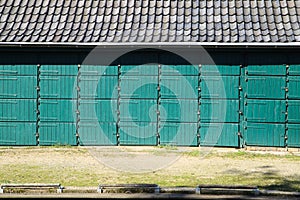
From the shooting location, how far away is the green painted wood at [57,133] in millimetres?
18422

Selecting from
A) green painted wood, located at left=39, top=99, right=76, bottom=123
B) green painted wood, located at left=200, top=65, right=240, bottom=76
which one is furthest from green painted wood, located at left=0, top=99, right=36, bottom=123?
green painted wood, located at left=200, top=65, right=240, bottom=76

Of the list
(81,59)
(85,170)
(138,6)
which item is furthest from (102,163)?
(138,6)

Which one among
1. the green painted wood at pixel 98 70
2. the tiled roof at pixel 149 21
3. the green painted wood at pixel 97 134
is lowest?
the green painted wood at pixel 97 134

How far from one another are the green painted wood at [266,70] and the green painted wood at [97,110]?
3.91 m

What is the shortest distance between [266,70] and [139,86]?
11.6 feet

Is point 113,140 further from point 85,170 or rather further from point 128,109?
point 85,170

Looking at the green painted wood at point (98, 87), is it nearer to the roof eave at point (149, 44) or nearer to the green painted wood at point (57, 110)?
the green painted wood at point (57, 110)

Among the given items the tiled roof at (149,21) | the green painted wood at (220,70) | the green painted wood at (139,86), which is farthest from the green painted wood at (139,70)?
the green painted wood at (220,70)

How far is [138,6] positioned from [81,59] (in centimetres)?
241

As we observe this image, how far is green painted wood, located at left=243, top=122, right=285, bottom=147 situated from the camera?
17.9 m

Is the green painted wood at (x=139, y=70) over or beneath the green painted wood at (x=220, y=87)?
over

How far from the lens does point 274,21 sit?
18.2 m

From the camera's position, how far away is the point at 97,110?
18.5 metres

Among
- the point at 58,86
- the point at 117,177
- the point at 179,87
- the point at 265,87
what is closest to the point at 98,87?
the point at 58,86
